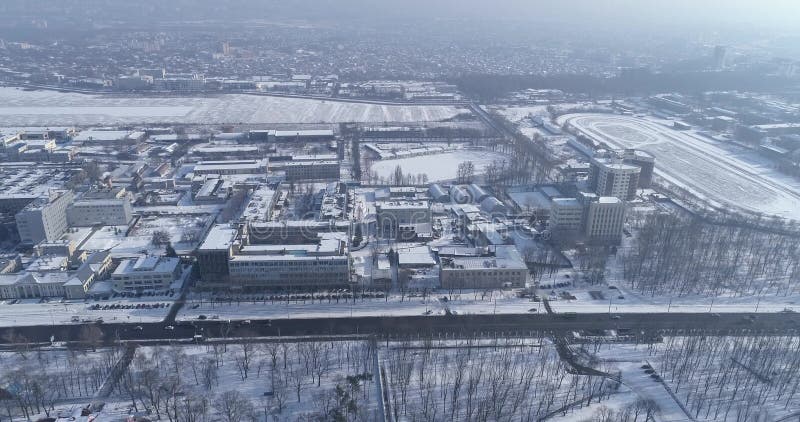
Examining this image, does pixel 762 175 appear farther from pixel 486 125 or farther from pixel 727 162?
pixel 486 125

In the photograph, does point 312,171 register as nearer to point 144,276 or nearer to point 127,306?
point 144,276

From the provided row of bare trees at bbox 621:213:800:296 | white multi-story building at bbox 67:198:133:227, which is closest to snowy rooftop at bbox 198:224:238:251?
white multi-story building at bbox 67:198:133:227

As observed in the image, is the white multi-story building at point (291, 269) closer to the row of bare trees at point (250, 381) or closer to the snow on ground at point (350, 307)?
the snow on ground at point (350, 307)

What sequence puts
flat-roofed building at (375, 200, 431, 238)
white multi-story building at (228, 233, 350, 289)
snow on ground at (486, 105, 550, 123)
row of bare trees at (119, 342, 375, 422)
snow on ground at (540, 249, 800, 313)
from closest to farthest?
row of bare trees at (119, 342, 375, 422)
snow on ground at (540, 249, 800, 313)
white multi-story building at (228, 233, 350, 289)
flat-roofed building at (375, 200, 431, 238)
snow on ground at (486, 105, 550, 123)

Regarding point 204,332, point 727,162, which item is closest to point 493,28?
point 727,162

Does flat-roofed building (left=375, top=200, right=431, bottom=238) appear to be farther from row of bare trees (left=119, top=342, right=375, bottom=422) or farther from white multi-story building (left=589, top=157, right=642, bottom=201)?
white multi-story building (left=589, top=157, right=642, bottom=201)

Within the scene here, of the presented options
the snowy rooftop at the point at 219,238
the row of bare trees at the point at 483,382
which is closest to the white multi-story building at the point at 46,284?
the snowy rooftop at the point at 219,238

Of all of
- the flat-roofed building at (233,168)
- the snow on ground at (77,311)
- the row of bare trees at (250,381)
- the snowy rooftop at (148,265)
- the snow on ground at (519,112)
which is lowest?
the snow on ground at (77,311)
